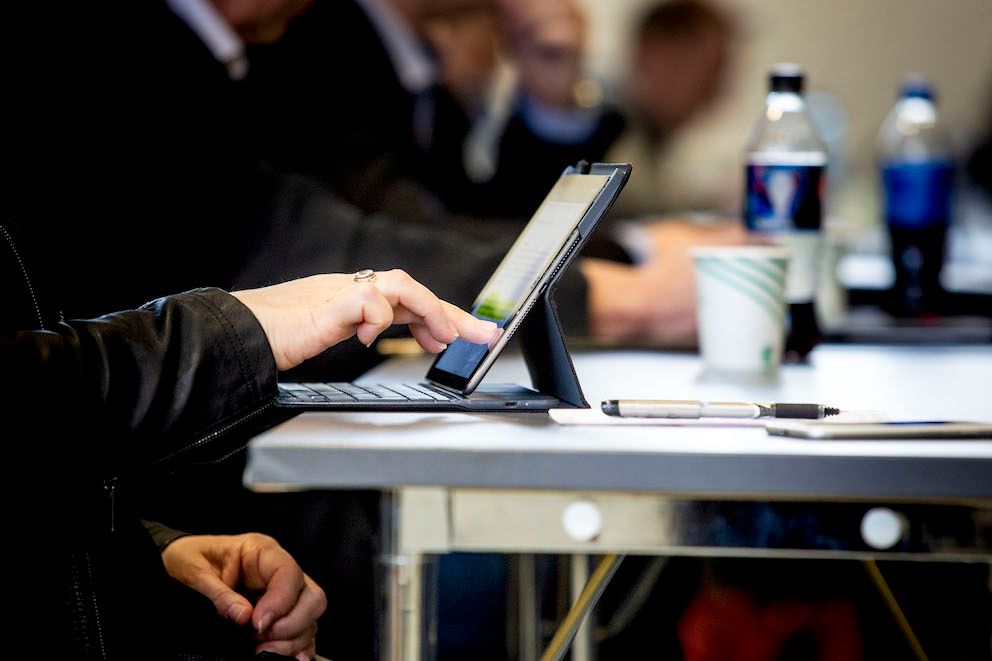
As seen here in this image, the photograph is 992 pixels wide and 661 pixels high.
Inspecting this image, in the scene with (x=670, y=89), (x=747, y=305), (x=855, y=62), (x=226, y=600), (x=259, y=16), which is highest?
(x=855, y=62)

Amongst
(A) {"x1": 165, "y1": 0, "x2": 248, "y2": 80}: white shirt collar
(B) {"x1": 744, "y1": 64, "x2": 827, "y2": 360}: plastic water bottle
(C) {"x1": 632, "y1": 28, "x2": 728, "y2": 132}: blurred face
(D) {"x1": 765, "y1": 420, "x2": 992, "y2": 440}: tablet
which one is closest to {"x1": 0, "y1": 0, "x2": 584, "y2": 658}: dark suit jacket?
(A) {"x1": 165, "y1": 0, "x2": 248, "y2": 80}: white shirt collar

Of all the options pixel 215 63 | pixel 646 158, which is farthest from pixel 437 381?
pixel 646 158

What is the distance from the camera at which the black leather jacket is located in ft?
2.56

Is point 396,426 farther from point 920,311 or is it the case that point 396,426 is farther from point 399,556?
point 920,311

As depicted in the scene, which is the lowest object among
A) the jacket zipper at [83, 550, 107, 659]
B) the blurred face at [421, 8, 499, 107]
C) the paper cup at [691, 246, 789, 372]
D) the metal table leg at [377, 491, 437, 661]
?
the jacket zipper at [83, 550, 107, 659]

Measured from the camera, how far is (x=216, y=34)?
5.65 feet

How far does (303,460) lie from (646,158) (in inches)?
184

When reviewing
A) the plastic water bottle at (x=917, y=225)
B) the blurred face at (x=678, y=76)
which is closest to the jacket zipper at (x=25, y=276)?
the plastic water bottle at (x=917, y=225)

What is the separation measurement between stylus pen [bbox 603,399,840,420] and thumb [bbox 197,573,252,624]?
336 millimetres

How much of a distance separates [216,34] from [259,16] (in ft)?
0.58

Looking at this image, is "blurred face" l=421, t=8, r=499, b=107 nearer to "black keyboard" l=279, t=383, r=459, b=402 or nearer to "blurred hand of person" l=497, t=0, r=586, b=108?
"blurred hand of person" l=497, t=0, r=586, b=108

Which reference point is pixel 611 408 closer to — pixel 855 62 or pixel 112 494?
pixel 112 494

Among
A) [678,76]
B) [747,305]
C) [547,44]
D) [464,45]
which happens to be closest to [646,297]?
[747,305]

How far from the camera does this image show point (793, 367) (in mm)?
1186
